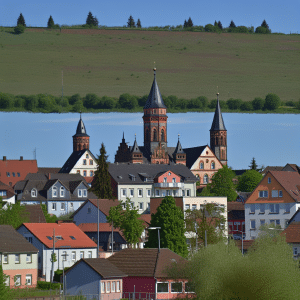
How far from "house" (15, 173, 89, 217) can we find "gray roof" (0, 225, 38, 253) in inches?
2105

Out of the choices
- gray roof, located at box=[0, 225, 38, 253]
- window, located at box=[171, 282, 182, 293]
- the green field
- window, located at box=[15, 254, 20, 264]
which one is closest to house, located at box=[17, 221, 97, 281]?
gray roof, located at box=[0, 225, 38, 253]

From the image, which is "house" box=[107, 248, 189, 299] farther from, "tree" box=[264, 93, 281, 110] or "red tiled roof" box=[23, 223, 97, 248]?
"tree" box=[264, 93, 281, 110]

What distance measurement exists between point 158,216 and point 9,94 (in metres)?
80.6

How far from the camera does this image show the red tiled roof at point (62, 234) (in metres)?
78.7

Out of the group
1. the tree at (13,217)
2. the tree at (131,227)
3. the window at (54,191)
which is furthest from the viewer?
the window at (54,191)

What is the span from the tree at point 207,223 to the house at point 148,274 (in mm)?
20590

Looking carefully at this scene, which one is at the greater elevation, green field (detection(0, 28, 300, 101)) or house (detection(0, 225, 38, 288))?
green field (detection(0, 28, 300, 101))

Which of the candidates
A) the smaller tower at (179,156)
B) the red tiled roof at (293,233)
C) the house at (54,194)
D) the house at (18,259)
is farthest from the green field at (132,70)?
the house at (18,259)

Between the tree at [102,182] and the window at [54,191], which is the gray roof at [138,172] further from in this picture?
Result: the window at [54,191]

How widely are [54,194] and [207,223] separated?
143 feet

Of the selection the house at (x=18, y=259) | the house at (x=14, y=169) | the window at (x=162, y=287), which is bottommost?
the window at (x=162, y=287)

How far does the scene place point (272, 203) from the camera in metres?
106

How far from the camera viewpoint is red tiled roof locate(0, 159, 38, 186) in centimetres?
15488

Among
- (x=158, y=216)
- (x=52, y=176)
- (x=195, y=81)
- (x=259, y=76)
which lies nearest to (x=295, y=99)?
(x=259, y=76)
